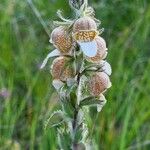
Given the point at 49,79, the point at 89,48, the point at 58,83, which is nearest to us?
the point at 89,48

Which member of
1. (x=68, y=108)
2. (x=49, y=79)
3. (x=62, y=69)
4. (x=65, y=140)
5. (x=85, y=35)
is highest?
(x=49, y=79)

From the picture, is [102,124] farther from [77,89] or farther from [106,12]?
[77,89]

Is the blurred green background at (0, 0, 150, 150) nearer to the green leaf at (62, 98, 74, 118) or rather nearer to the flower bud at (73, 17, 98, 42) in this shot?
the green leaf at (62, 98, 74, 118)

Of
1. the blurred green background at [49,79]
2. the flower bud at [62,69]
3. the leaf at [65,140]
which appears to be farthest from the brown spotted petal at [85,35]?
the blurred green background at [49,79]

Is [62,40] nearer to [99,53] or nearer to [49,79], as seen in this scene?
[99,53]

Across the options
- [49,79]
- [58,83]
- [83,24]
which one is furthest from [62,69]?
[49,79]

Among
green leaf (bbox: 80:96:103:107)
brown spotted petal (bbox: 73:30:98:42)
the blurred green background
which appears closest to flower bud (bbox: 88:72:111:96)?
green leaf (bbox: 80:96:103:107)
